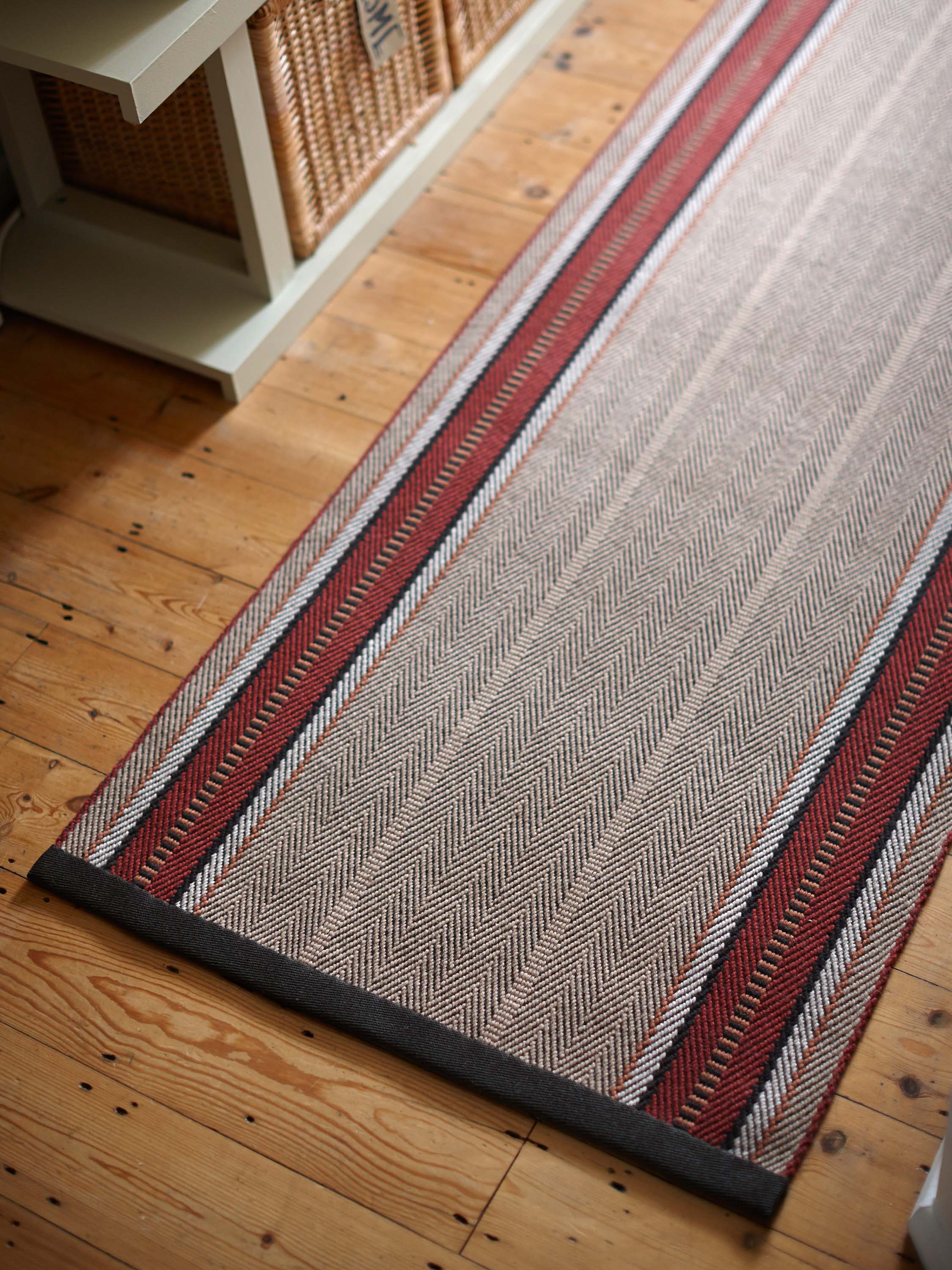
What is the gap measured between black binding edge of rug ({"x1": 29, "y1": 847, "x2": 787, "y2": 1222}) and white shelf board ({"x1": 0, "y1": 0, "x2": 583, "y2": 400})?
2.51 feet

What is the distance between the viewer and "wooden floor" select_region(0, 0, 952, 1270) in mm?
1137

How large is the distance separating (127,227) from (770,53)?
3.75 feet

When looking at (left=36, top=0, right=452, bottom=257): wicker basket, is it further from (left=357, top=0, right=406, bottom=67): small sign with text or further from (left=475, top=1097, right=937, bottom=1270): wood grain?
(left=475, top=1097, right=937, bottom=1270): wood grain

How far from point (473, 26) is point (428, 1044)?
5.41 ft

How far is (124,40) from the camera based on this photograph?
4.67 ft

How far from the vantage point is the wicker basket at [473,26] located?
2.00m

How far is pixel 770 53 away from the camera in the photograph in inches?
84.4

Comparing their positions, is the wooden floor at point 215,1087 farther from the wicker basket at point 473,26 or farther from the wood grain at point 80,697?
the wicker basket at point 473,26

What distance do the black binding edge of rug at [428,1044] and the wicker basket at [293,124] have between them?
3.27ft

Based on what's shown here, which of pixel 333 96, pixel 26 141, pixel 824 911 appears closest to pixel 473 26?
pixel 333 96

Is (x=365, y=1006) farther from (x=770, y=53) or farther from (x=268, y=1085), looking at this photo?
(x=770, y=53)

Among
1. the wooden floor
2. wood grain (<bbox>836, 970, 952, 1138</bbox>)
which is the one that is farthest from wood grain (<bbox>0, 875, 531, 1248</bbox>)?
wood grain (<bbox>836, 970, 952, 1138</bbox>)

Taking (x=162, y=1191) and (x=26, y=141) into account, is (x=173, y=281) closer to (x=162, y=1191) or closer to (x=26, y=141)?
(x=26, y=141)

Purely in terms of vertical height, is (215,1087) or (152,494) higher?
(152,494)
